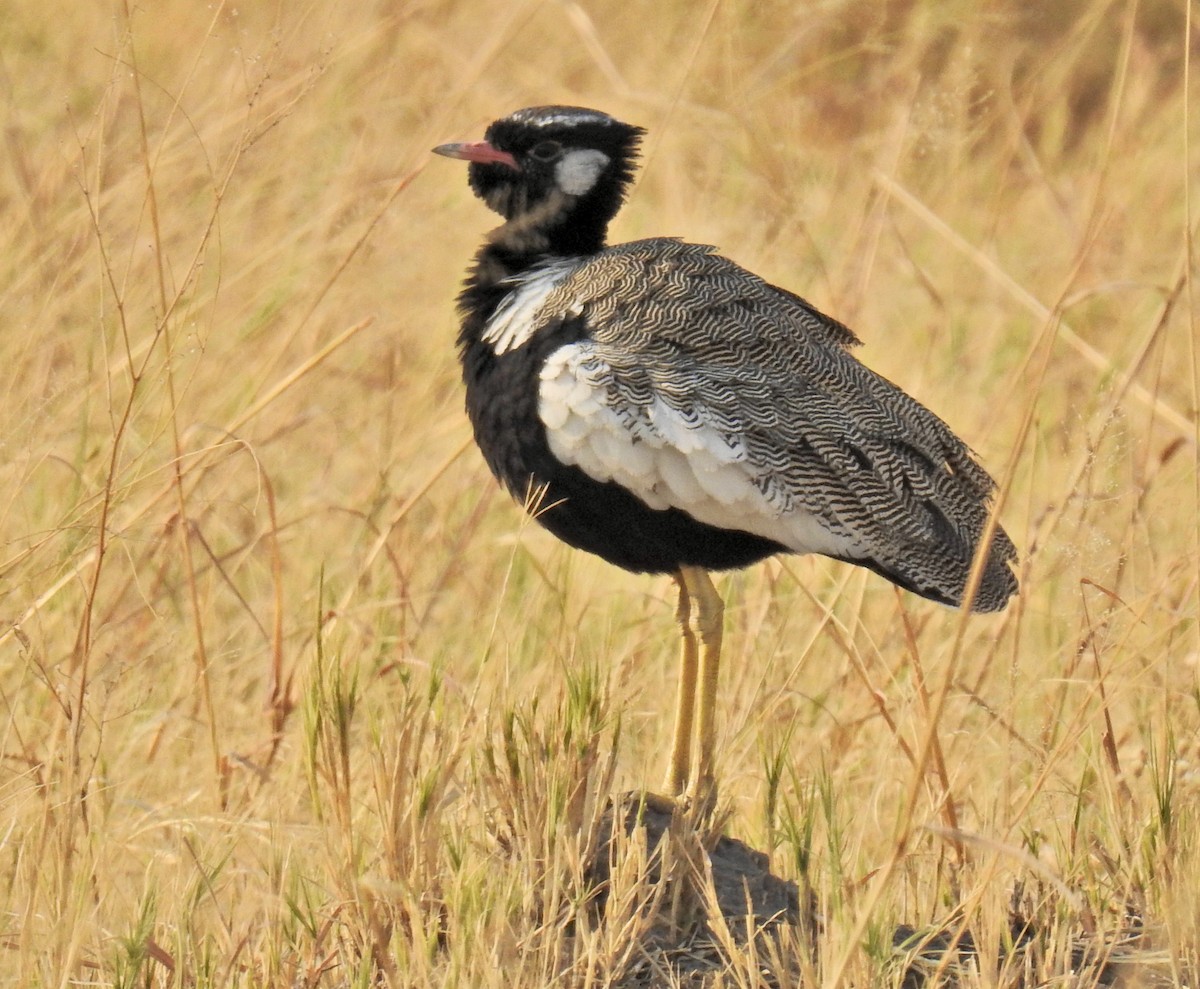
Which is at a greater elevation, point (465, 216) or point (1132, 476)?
point (465, 216)

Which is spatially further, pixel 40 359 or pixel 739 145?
pixel 739 145

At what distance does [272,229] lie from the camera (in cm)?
554

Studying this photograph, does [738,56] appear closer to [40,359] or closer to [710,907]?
[40,359]

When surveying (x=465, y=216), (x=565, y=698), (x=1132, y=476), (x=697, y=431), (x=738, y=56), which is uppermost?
(x=738, y=56)

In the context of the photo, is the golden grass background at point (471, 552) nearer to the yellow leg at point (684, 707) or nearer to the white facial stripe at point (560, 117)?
the yellow leg at point (684, 707)

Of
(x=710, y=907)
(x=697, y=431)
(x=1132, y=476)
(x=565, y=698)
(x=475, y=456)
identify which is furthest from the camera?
(x=475, y=456)

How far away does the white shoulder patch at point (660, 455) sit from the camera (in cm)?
333

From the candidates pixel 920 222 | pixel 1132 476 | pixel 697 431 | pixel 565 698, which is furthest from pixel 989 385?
pixel 565 698

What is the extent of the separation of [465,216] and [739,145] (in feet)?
3.79

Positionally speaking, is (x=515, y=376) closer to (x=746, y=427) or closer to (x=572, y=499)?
(x=572, y=499)

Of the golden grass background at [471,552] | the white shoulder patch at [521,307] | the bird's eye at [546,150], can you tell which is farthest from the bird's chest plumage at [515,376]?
the bird's eye at [546,150]

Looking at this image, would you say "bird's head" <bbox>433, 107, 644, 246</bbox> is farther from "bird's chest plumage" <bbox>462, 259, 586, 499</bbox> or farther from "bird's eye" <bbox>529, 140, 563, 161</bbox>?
"bird's chest plumage" <bbox>462, 259, 586, 499</bbox>

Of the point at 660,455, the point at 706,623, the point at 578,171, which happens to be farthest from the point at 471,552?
the point at 660,455

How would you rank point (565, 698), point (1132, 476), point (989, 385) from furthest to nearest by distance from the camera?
point (989, 385), point (1132, 476), point (565, 698)
